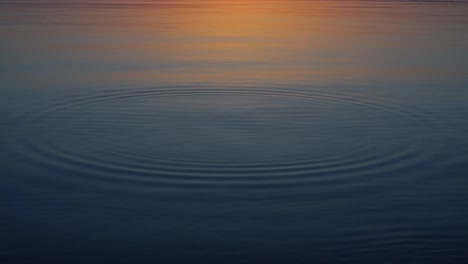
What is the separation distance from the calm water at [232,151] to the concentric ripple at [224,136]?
0.9 inches

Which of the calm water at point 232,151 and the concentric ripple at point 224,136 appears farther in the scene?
the concentric ripple at point 224,136

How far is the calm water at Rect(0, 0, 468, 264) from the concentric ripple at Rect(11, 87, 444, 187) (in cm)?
2

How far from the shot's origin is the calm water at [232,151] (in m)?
4.20

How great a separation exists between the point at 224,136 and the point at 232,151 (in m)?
0.44

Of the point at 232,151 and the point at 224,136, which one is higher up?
the point at 224,136

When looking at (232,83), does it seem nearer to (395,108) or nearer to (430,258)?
(395,108)

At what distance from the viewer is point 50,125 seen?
6582 millimetres

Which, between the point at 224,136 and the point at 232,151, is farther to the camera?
the point at 224,136

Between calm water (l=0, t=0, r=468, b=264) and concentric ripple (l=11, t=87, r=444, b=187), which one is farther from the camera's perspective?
concentric ripple (l=11, t=87, r=444, b=187)

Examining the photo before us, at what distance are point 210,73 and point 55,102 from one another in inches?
92.7

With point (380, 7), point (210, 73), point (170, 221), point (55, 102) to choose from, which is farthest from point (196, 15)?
point (170, 221)

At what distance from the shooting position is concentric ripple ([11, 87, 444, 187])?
5.37 metres

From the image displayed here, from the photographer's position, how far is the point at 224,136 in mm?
6238

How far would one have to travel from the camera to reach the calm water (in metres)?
4.20
